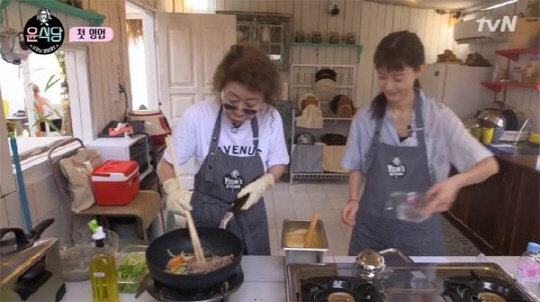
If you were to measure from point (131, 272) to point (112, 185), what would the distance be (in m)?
1.06

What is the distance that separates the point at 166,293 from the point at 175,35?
3.29 metres

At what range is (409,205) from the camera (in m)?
1.25

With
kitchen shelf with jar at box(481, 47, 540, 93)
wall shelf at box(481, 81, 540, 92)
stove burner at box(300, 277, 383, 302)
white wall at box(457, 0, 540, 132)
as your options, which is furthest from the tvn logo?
stove burner at box(300, 277, 383, 302)

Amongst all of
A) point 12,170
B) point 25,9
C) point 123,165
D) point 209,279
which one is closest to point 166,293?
point 209,279

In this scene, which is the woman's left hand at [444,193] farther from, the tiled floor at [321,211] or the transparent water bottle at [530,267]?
the tiled floor at [321,211]

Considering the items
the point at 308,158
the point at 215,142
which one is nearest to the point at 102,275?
the point at 215,142

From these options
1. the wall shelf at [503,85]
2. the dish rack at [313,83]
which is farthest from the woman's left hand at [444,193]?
the dish rack at [313,83]

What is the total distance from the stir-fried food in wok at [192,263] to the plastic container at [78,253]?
0.17 m

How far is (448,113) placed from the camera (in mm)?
1196

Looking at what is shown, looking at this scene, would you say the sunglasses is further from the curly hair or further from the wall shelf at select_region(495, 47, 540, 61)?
the wall shelf at select_region(495, 47, 540, 61)

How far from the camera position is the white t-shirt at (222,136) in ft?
4.33

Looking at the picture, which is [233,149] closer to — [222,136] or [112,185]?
[222,136]

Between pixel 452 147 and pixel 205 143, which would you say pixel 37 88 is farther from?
pixel 452 147

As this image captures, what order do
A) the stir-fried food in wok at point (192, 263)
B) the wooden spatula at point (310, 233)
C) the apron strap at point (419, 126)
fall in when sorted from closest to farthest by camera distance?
1. the stir-fried food in wok at point (192, 263)
2. the wooden spatula at point (310, 233)
3. the apron strap at point (419, 126)
